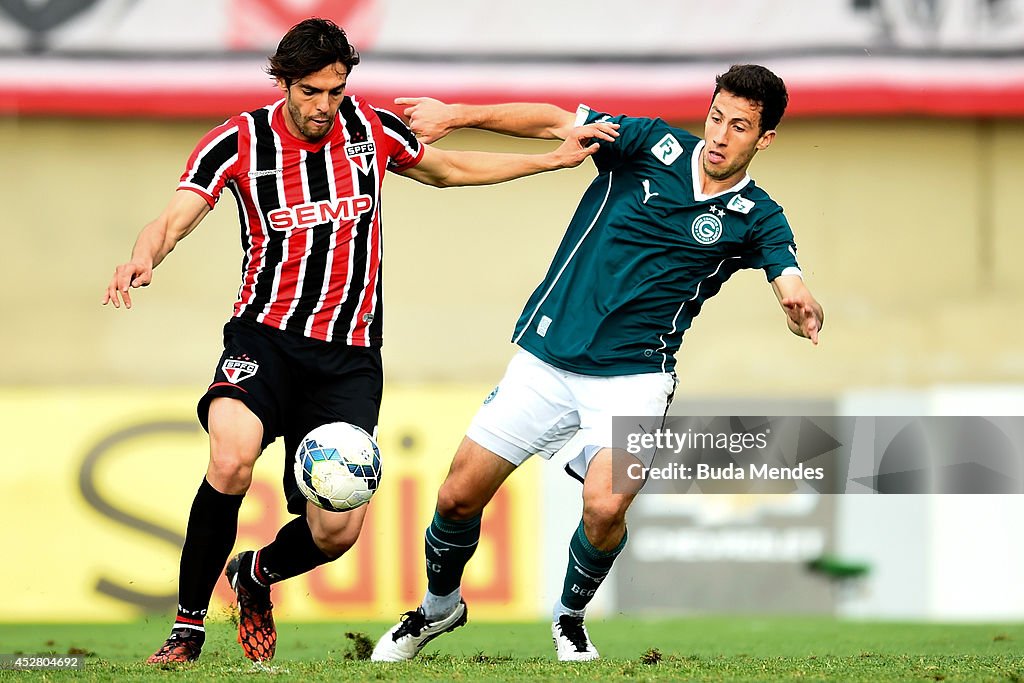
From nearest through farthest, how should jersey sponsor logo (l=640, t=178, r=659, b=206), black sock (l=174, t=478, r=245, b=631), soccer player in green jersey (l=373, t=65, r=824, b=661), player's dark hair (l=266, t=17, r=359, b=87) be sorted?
player's dark hair (l=266, t=17, r=359, b=87), black sock (l=174, t=478, r=245, b=631), soccer player in green jersey (l=373, t=65, r=824, b=661), jersey sponsor logo (l=640, t=178, r=659, b=206)

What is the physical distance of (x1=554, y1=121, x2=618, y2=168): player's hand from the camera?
5.22 metres

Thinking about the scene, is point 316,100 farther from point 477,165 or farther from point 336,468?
point 336,468

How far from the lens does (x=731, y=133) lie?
5.14m

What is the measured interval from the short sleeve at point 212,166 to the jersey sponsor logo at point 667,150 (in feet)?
5.19

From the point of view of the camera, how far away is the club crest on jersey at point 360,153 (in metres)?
5.20

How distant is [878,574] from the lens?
8.72 metres

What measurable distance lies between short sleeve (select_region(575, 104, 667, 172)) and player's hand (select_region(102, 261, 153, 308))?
69.1 inches

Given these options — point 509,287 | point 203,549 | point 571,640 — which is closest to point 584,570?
point 571,640

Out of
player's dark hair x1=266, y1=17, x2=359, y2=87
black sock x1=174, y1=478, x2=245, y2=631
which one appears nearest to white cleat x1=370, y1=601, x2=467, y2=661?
black sock x1=174, y1=478, x2=245, y2=631

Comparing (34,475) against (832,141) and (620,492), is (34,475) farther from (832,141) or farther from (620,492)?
(832,141)

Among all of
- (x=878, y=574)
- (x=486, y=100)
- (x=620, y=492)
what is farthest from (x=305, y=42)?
(x=878, y=574)

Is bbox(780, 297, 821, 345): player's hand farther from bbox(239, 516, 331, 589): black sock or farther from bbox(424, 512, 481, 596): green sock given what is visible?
bbox(239, 516, 331, 589): black sock

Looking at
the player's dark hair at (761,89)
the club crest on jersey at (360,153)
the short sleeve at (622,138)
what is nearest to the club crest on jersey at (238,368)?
the club crest on jersey at (360,153)

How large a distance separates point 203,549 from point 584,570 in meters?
1.44
